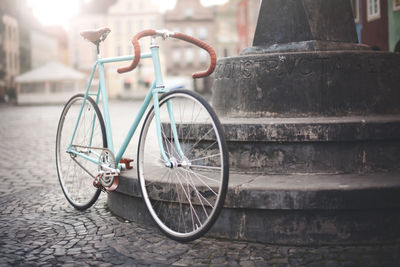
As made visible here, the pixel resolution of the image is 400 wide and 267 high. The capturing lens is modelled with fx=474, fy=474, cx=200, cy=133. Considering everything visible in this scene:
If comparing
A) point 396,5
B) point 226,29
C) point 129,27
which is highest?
point 129,27

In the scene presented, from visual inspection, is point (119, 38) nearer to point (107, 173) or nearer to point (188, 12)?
point (188, 12)

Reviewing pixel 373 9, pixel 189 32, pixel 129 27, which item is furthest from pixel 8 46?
pixel 373 9

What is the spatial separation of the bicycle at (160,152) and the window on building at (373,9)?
506 inches

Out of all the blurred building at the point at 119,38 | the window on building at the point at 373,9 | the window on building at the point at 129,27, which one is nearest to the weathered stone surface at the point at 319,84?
the window on building at the point at 373,9

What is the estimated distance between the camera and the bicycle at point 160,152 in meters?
3.08

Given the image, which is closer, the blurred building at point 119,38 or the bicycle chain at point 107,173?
the bicycle chain at point 107,173

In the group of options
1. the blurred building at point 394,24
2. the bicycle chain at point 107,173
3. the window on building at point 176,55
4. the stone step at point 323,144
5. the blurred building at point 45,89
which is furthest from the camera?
the window on building at point 176,55

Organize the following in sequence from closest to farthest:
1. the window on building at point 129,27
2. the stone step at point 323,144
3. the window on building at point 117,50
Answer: the stone step at point 323,144, the window on building at point 129,27, the window on building at point 117,50

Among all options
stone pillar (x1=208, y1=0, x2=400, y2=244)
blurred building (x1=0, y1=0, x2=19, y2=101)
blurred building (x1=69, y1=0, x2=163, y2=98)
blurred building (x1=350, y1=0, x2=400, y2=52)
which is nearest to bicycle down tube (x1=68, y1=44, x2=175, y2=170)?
stone pillar (x1=208, y1=0, x2=400, y2=244)

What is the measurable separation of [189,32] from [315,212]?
177 feet

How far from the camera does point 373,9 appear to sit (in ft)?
52.4

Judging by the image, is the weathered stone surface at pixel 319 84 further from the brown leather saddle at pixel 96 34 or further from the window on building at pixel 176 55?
the window on building at pixel 176 55

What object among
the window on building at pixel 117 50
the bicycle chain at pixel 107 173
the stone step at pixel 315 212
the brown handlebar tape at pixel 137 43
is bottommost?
the stone step at pixel 315 212

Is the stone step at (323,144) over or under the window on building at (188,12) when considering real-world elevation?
under
